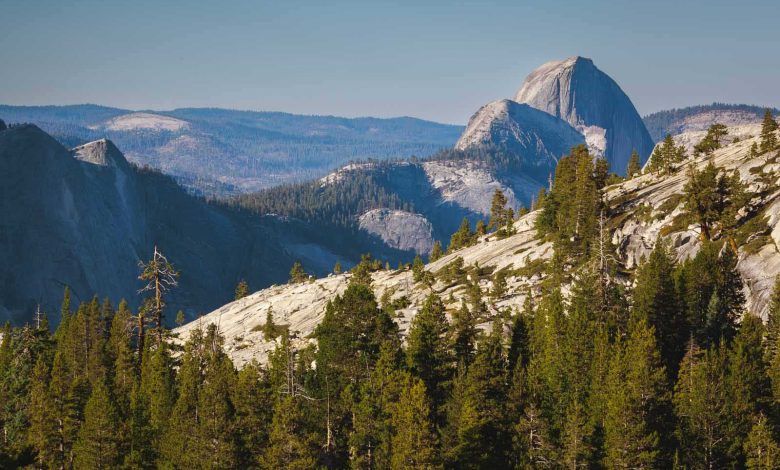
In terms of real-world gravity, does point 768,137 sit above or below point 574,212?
above

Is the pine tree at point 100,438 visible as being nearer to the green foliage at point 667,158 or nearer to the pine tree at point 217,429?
the pine tree at point 217,429

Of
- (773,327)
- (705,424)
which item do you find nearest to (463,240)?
(773,327)

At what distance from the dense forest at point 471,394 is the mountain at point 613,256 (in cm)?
281

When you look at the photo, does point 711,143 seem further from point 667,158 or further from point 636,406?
point 636,406

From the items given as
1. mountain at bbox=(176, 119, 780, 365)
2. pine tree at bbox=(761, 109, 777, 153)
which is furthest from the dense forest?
pine tree at bbox=(761, 109, 777, 153)

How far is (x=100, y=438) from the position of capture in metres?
55.7

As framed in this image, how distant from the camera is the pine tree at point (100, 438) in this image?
55.5m

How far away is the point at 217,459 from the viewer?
5222 centimetres

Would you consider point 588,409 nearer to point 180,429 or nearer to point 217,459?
point 217,459

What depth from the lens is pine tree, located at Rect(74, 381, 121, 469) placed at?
55531 millimetres

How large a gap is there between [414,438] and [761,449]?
2124 cm

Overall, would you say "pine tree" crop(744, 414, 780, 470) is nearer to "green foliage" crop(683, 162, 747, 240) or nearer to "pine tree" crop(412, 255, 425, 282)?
"green foliage" crop(683, 162, 747, 240)

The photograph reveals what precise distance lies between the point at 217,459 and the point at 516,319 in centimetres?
2607

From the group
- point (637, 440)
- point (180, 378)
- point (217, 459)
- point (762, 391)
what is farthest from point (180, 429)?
point (762, 391)
